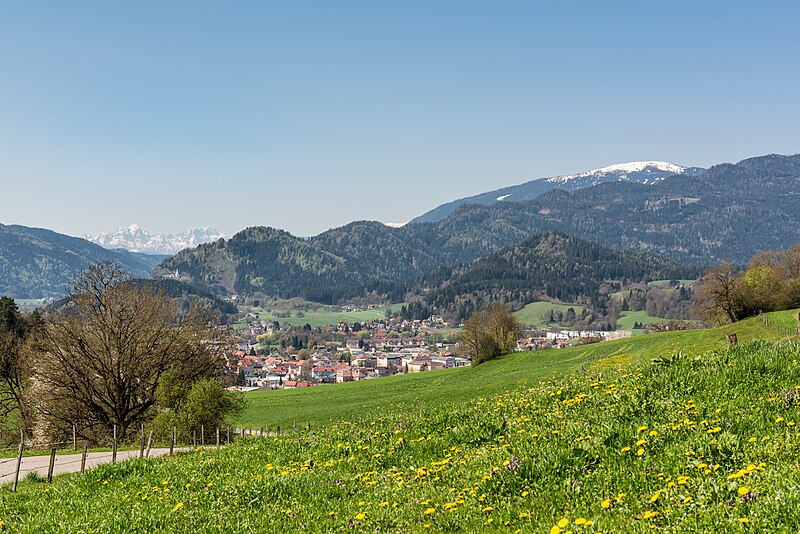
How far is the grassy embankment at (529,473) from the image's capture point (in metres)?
7.48

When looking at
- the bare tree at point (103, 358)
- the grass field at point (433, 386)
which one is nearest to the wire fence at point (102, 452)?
the bare tree at point (103, 358)

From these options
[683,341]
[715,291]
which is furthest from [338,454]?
[715,291]

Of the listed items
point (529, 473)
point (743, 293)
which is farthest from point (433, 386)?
point (529, 473)

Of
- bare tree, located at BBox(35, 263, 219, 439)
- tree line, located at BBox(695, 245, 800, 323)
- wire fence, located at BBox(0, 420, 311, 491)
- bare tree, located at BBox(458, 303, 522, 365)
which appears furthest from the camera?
bare tree, located at BBox(458, 303, 522, 365)

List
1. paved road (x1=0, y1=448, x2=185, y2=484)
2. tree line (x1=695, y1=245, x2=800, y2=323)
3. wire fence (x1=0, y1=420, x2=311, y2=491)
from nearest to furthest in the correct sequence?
wire fence (x1=0, y1=420, x2=311, y2=491) → paved road (x1=0, y1=448, x2=185, y2=484) → tree line (x1=695, y1=245, x2=800, y2=323)

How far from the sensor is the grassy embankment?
24.5ft

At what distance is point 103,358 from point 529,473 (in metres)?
47.0

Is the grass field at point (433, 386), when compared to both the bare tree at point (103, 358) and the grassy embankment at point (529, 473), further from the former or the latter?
the grassy embankment at point (529, 473)

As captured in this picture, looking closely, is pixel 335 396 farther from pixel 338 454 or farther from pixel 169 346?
pixel 338 454

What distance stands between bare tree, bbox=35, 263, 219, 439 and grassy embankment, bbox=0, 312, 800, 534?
3368 centimetres

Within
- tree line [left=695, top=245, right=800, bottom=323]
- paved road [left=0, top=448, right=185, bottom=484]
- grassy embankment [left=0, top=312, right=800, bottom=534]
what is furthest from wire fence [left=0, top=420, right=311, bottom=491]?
tree line [left=695, top=245, right=800, bottom=323]

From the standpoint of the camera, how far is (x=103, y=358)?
47.2 m

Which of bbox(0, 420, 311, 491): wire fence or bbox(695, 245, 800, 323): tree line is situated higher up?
bbox(695, 245, 800, 323): tree line

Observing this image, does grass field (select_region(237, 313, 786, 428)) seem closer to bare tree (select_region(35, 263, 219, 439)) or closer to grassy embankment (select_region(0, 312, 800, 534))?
bare tree (select_region(35, 263, 219, 439))
